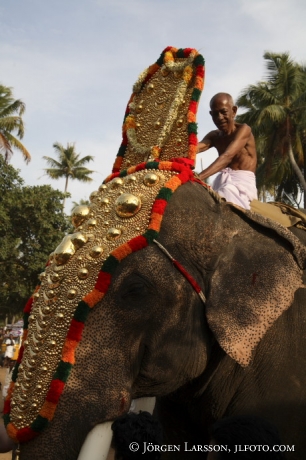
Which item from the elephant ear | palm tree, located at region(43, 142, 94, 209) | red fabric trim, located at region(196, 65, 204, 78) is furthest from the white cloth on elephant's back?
palm tree, located at region(43, 142, 94, 209)

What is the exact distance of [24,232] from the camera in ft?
81.6

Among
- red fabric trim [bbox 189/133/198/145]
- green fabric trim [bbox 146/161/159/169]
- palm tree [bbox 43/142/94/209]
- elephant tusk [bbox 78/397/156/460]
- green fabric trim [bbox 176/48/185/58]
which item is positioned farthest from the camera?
palm tree [bbox 43/142/94/209]

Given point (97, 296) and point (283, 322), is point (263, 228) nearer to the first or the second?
point (283, 322)

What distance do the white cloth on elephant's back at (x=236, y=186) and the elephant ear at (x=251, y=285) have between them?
0.69 metres

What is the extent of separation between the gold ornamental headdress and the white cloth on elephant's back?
1.89 feet

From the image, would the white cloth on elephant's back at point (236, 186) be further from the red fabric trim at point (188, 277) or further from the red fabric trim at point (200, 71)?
the red fabric trim at point (188, 277)

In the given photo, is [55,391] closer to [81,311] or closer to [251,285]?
[81,311]

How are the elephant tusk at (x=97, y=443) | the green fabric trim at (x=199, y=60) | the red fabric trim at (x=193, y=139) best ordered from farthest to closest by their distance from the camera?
the green fabric trim at (x=199, y=60), the red fabric trim at (x=193, y=139), the elephant tusk at (x=97, y=443)

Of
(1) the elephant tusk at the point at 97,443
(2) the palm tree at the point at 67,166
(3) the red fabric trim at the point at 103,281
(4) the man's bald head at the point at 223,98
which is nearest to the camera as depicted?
(1) the elephant tusk at the point at 97,443

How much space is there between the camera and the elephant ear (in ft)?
9.18

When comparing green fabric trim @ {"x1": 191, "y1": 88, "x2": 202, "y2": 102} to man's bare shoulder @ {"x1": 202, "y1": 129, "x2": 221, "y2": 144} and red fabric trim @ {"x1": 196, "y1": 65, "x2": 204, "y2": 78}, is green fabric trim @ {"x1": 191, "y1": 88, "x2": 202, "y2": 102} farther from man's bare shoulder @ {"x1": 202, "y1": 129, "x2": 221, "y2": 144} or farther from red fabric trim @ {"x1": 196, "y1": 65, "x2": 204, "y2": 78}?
man's bare shoulder @ {"x1": 202, "y1": 129, "x2": 221, "y2": 144}

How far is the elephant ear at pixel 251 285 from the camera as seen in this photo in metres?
2.80

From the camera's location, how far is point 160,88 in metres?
3.66

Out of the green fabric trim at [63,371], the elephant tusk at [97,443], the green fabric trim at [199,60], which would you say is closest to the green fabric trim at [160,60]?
the green fabric trim at [199,60]
